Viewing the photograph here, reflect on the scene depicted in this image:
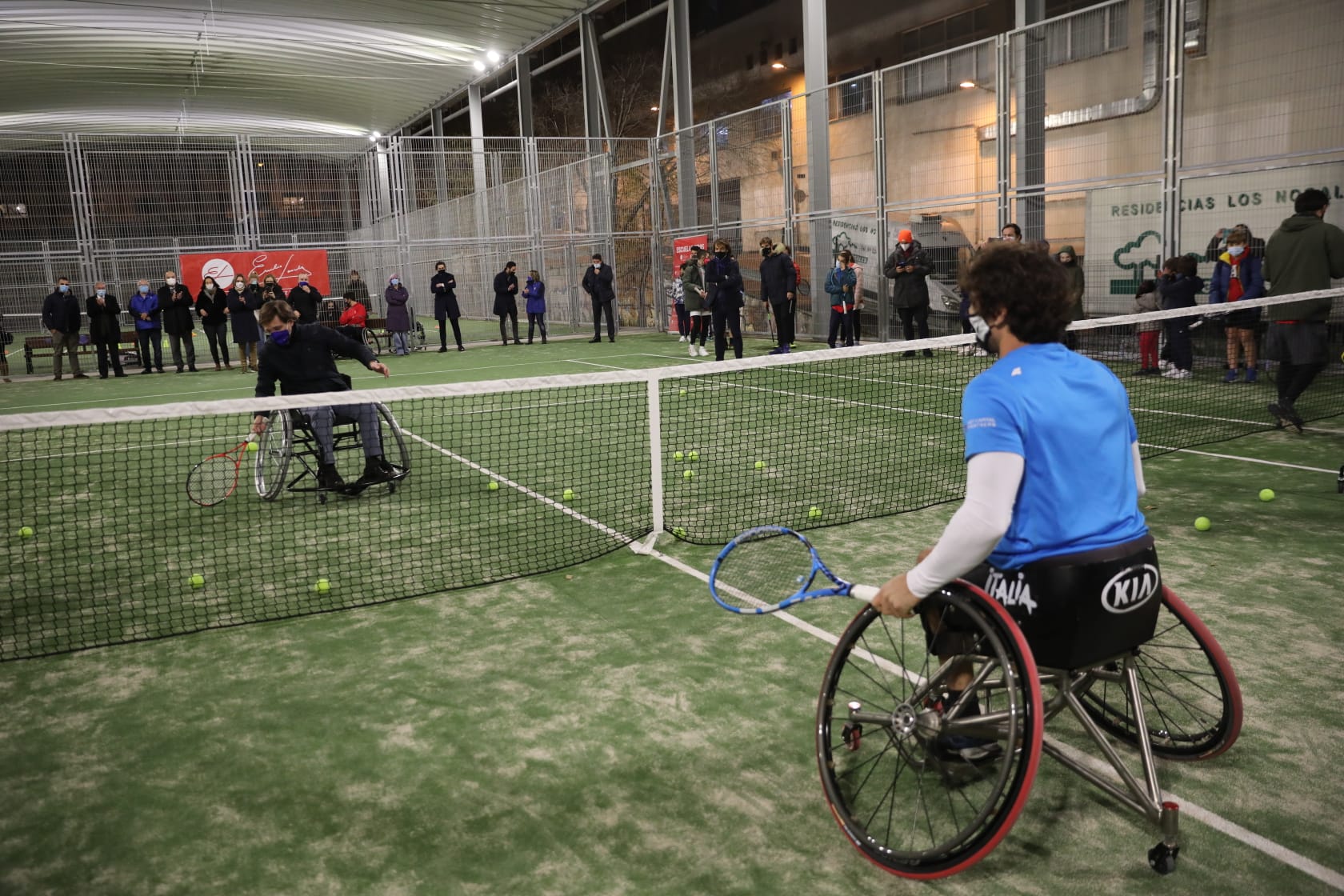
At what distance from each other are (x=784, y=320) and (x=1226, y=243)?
6.44m

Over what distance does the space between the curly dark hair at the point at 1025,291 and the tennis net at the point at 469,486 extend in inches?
127

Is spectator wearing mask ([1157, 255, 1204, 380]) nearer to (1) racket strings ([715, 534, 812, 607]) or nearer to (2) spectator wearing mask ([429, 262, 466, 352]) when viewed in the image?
(1) racket strings ([715, 534, 812, 607])

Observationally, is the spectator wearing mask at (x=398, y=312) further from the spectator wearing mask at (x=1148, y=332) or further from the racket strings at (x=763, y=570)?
the racket strings at (x=763, y=570)

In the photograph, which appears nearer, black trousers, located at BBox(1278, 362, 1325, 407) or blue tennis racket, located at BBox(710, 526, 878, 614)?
blue tennis racket, located at BBox(710, 526, 878, 614)

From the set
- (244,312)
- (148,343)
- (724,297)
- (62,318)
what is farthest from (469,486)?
(148,343)

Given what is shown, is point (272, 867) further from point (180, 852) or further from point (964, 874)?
point (964, 874)

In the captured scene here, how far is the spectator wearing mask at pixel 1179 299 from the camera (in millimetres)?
12178

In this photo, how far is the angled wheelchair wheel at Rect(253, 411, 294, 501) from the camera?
8.11 metres

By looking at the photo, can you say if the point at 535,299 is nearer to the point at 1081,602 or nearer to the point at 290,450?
the point at 290,450

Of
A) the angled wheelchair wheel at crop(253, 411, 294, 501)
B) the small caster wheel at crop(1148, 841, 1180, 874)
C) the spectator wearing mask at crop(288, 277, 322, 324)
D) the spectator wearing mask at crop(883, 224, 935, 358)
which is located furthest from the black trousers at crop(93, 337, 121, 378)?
the small caster wheel at crop(1148, 841, 1180, 874)

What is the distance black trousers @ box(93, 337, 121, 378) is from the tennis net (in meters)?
7.57

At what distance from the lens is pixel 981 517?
2.59 metres

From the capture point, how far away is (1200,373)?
12.8 m

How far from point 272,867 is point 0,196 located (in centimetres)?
2353
